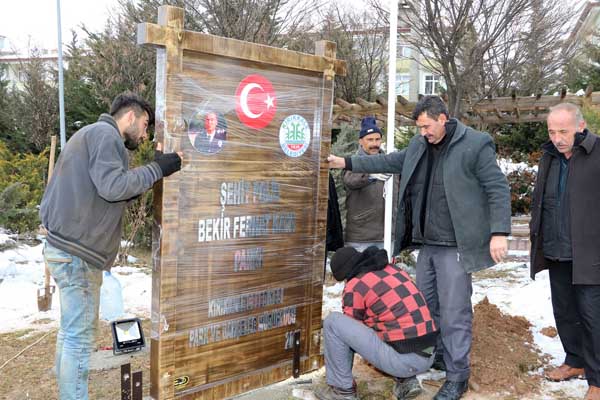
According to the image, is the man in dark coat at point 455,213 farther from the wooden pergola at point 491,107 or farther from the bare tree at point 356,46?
the bare tree at point 356,46

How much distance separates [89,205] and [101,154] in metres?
0.29

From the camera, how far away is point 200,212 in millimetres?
3129

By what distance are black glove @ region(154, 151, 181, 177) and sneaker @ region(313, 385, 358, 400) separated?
166 cm

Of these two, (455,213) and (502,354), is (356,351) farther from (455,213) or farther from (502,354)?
(502,354)

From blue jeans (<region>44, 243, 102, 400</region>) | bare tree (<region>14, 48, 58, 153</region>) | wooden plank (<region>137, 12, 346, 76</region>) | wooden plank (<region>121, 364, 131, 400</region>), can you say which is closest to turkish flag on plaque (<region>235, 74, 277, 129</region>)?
wooden plank (<region>137, 12, 346, 76</region>)

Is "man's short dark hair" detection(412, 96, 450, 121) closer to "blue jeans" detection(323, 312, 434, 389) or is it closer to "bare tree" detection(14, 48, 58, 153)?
"blue jeans" detection(323, 312, 434, 389)

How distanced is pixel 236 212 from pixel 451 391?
1757 mm

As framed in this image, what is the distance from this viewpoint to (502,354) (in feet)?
13.3

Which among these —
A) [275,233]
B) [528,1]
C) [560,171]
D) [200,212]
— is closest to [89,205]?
[200,212]

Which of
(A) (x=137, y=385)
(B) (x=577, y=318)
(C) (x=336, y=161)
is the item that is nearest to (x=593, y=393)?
(B) (x=577, y=318)

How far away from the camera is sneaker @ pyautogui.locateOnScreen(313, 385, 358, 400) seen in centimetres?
335

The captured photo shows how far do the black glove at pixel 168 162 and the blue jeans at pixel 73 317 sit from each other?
2.26 feet

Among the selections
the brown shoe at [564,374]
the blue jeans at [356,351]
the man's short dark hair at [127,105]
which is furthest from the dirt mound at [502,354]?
the man's short dark hair at [127,105]

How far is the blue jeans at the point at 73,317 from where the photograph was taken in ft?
9.68
